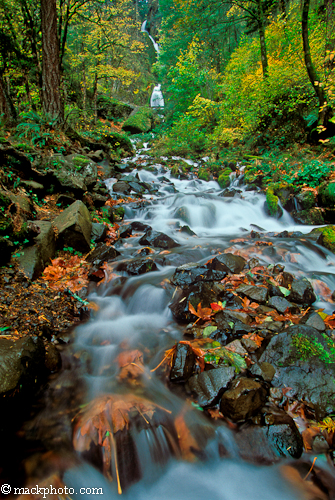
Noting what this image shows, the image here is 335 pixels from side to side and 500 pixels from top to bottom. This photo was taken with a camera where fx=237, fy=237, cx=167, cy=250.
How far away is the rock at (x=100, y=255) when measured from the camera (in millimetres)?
4668

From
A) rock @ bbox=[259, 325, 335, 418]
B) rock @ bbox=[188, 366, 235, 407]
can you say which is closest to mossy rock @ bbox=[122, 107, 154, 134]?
rock @ bbox=[259, 325, 335, 418]

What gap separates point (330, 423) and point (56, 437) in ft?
7.94

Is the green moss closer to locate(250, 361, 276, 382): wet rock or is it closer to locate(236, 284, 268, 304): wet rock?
locate(250, 361, 276, 382): wet rock

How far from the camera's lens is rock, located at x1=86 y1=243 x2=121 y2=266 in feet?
15.3

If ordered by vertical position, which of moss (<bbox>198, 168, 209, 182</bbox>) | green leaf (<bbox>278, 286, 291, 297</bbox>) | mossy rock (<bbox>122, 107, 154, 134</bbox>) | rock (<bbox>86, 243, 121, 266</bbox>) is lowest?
green leaf (<bbox>278, 286, 291, 297</bbox>)

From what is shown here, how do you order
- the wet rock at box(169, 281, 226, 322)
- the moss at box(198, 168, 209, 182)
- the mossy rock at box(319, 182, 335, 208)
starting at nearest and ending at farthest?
the wet rock at box(169, 281, 226, 322)
the mossy rock at box(319, 182, 335, 208)
the moss at box(198, 168, 209, 182)

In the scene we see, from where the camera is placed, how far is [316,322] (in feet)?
9.53

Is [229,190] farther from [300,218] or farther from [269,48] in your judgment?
[269,48]

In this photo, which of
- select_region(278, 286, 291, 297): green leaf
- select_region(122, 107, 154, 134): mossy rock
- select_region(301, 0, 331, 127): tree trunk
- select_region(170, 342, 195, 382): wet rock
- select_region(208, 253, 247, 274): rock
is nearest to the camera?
select_region(170, 342, 195, 382): wet rock

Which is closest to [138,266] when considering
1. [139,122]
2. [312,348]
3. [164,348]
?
[164,348]

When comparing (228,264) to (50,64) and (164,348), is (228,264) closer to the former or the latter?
(164,348)

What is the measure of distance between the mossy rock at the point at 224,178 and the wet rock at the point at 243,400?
10346 mm

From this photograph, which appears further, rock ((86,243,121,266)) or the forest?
rock ((86,243,121,266))

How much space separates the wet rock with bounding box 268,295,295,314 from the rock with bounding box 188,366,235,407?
4.35 feet
